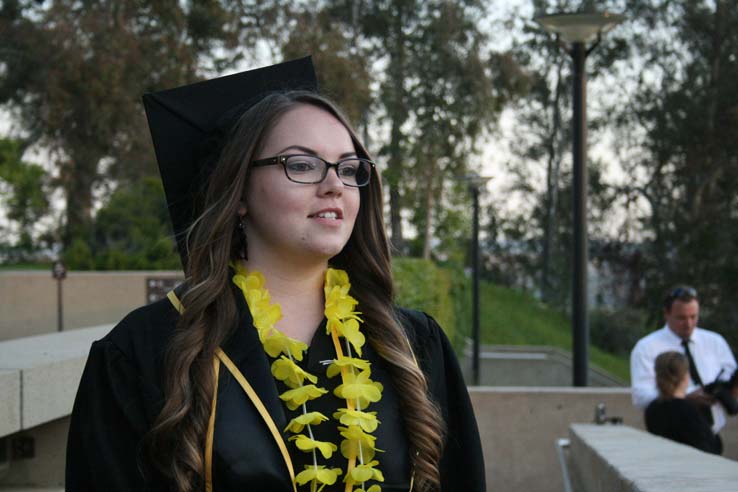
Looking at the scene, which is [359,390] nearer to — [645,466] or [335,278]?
[335,278]

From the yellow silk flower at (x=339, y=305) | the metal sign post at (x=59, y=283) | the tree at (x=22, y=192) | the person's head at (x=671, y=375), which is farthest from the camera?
the tree at (x=22, y=192)

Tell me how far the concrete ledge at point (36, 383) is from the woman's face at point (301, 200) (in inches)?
67.8

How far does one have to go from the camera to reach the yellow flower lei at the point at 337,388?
8.18 ft

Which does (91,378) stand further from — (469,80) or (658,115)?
(658,115)

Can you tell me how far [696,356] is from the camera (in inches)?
291

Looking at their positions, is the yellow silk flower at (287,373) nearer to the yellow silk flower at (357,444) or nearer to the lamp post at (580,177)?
the yellow silk flower at (357,444)

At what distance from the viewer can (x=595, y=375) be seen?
73.5 feet

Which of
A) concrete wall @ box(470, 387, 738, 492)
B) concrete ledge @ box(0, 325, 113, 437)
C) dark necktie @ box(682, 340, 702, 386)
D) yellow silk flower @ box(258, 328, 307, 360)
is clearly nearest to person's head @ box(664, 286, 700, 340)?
dark necktie @ box(682, 340, 702, 386)

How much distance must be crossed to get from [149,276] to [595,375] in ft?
31.8

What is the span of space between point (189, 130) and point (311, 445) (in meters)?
0.92

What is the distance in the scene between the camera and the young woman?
2.38m

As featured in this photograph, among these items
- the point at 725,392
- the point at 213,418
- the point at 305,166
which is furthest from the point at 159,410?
the point at 725,392

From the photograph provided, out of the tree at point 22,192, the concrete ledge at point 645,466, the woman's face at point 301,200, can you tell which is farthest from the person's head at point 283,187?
the tree at point 22,192

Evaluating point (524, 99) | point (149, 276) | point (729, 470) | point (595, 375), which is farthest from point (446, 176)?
point (729, 470)
